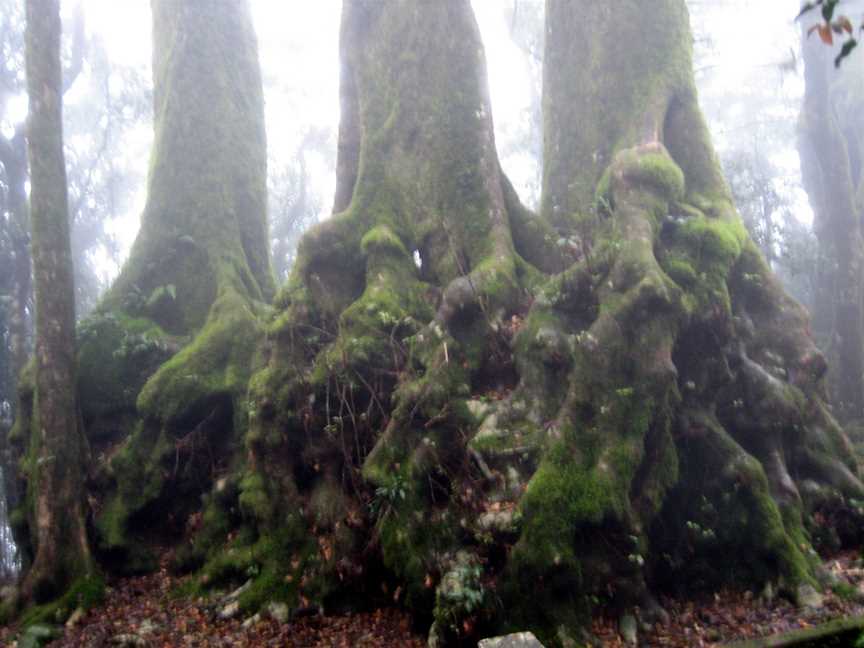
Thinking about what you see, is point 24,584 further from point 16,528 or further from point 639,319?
point 639,319

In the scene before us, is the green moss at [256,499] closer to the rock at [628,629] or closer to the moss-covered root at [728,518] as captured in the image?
the rock at [628,629]

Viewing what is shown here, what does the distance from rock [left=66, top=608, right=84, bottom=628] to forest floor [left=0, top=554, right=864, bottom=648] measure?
3cm

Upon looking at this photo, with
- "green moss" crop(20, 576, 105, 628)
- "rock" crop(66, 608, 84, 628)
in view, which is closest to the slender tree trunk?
"green moss" crop(20, 576, 105, 628)

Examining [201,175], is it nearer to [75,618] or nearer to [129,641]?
[75,618]

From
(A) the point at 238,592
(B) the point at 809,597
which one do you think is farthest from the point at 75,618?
(B) the point at 809,597

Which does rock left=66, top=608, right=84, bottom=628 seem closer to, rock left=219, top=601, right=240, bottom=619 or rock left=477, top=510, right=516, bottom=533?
rock left=219, top=601, right=240, bottom=619

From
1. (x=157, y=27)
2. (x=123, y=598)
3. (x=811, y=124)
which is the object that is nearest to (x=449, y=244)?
(x=123, y=598)

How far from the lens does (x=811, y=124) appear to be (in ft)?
51.0

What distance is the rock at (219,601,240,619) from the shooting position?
6.09 metres

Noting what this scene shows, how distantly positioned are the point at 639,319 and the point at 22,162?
15365 millimetres

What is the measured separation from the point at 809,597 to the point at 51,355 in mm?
7541

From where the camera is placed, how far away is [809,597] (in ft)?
17.7

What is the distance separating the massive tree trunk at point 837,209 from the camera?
13.2 meters

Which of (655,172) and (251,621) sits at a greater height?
(655,172)
